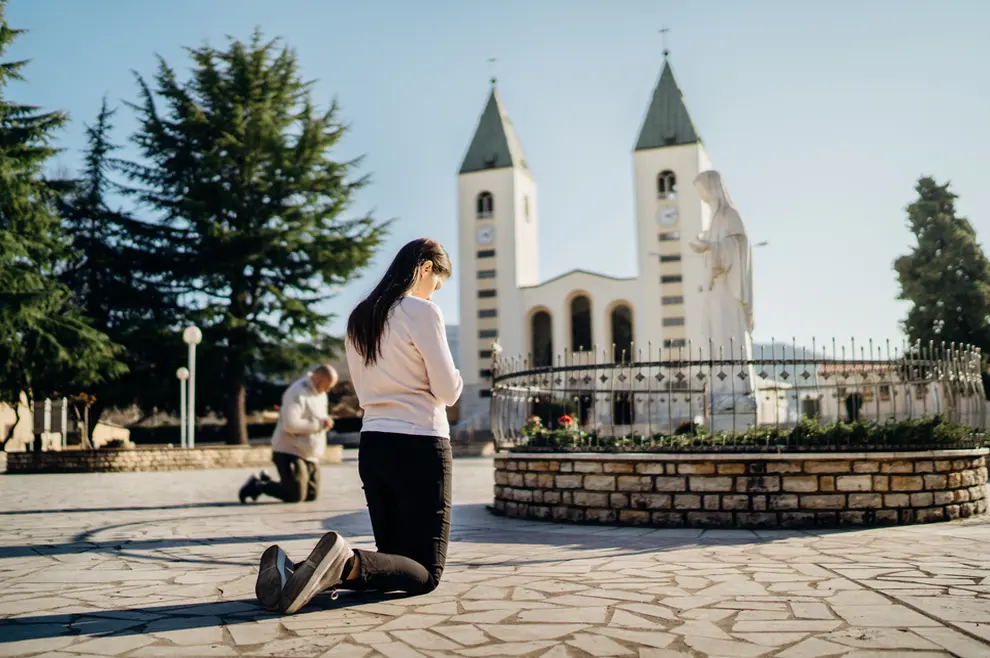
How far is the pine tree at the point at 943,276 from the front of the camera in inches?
1203

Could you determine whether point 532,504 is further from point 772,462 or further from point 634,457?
point 772,462

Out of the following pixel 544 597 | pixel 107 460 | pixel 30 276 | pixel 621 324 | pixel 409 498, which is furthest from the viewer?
pixel 621 324

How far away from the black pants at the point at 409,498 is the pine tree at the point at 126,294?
23977mm

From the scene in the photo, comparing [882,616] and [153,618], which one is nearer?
[882,616]

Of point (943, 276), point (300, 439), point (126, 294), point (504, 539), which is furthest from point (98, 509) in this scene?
point (943, 276)

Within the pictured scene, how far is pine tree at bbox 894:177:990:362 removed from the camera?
30.5 meters

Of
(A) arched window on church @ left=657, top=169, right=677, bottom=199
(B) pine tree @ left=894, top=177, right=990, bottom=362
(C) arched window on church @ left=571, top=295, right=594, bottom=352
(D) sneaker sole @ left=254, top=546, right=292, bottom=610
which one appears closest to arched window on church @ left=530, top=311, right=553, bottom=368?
(C) arched window on church @ left=571, top=295, right=594, bottom=352

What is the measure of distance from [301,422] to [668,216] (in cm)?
4840

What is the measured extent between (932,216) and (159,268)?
27077 millimetres

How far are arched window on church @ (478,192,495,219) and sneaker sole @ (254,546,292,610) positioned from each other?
55801mm

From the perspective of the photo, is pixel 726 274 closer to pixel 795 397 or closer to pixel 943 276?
pixel 795 397

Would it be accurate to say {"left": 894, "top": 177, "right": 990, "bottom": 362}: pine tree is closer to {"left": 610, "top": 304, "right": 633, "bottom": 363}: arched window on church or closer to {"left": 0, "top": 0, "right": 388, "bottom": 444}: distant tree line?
{"left": 0, "top": 0, "right": 388, "bottom": 444}: distant tree line

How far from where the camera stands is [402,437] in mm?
3855

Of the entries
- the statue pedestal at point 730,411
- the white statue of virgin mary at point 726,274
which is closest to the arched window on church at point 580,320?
the white statue of virgin mary at point 726,274
